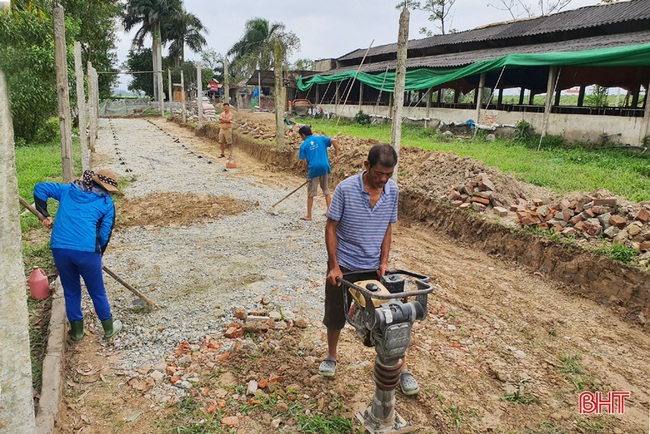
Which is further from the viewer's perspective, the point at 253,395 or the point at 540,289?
the point at 540,289

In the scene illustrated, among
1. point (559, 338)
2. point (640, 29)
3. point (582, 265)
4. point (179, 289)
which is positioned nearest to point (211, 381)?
point (179, 289)

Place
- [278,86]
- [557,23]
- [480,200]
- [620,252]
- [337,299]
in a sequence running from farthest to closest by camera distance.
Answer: [557,23] → [278,86] → [480,200] → [620,252] → [337,299]

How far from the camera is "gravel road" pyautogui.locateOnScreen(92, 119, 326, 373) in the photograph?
4.19 m

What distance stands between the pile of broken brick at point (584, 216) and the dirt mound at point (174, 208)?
429 centimetres

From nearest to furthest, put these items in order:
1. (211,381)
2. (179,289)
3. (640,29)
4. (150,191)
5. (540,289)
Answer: (211,381) → (179,289) → (540,289) → (150,191) → (640,29)

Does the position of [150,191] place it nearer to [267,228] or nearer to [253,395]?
[267,228]

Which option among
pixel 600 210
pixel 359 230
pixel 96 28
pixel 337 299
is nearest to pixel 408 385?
pixel 337 299

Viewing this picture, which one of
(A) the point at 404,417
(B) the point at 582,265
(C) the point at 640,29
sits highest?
(C) the point at 640,29

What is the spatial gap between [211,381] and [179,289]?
1840mm

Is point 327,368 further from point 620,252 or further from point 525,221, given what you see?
point 525,221

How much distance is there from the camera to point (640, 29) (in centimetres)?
1452

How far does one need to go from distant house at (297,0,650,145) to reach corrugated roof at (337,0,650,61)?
4 centimetres

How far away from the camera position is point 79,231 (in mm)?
3588

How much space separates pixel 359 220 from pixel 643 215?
432cm
